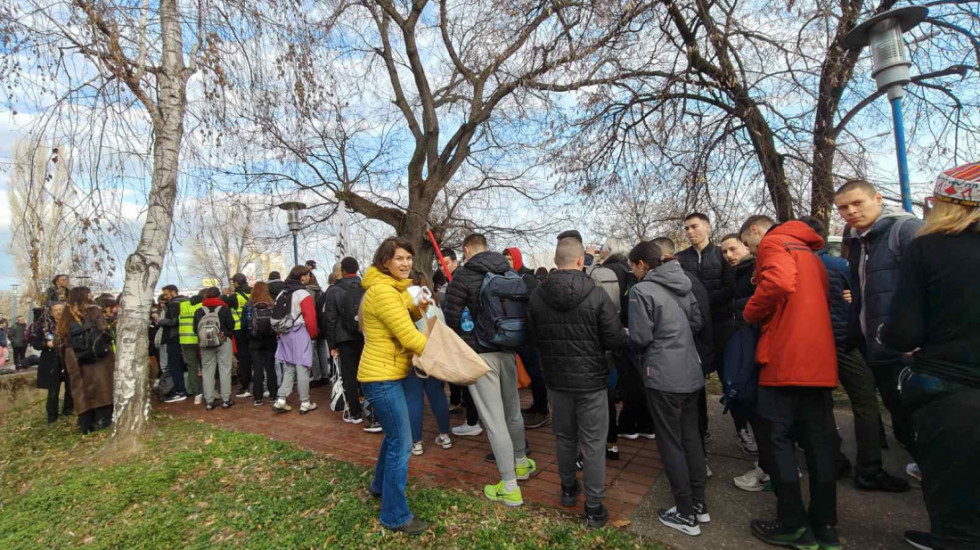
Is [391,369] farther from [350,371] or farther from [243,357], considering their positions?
[243,357]

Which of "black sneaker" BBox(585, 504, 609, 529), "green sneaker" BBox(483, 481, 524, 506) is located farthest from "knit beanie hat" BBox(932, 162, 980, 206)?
"green sneaker" BBox(483, 481, 524, 506)

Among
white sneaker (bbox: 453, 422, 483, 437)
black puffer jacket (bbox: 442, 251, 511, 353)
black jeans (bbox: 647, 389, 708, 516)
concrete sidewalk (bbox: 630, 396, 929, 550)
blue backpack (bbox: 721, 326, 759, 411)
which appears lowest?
concrete sidewalk (bbox: 630, 396, 929, 550)

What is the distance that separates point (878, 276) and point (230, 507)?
16.0ft

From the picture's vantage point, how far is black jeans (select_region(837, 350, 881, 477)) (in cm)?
325

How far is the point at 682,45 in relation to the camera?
7.20 m

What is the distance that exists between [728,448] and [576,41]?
5911 millimetres

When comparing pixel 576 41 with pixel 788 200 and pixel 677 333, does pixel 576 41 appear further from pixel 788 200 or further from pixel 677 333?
pixel 677 333

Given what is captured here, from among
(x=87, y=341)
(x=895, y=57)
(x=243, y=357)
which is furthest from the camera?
(x=243, y=357)

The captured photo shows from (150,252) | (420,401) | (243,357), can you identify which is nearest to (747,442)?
(420,401)

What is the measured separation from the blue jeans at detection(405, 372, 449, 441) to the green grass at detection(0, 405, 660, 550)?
1.63 ft

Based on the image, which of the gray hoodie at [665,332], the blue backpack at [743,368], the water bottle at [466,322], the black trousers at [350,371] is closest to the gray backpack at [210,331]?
the black trousers at [350,371]

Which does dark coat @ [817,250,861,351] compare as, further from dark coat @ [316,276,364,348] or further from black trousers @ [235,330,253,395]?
black trousers @ [235,330,253,395]

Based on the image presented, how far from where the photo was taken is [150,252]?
205 inches

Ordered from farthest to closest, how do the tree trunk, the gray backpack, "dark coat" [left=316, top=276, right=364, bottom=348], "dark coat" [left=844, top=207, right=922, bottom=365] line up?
the gray backpack, "dark coat" [left=316, top=276, right=364, bottom=348], the tree trunk, "dark coat" [left=844, top=207, right=922, bottom=365]
